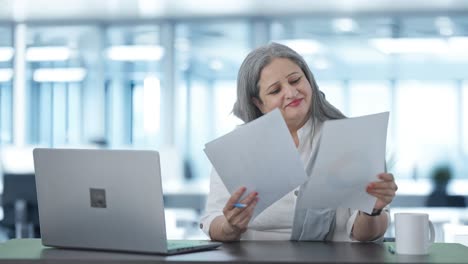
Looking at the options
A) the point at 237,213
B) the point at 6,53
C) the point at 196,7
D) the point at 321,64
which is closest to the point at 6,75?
the point at 6,53

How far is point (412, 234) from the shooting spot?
6.93 ft

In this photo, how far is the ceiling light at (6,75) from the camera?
10.2 meters

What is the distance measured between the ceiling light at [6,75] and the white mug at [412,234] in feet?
28.8

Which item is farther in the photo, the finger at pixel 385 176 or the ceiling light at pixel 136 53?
the ceiling light at pixel 136 53

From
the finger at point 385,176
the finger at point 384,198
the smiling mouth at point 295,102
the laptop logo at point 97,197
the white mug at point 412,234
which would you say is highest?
the smiling mouth at point 295,102

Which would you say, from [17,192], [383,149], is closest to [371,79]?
[17,192]

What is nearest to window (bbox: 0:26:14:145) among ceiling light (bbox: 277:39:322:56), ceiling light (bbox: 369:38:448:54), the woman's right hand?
ceiling light (bbox: 277:39:322:56)

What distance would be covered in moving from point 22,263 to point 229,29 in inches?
317

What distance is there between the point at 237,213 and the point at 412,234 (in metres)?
0.54

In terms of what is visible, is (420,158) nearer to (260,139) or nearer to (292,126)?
(292,126)

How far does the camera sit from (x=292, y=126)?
285cm

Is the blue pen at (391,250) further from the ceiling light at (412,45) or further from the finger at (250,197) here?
the ceiling light at (412,45)

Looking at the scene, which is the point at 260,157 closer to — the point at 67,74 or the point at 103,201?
the point at 103,201

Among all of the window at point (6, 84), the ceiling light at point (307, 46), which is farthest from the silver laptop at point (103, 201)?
the window at point (6, 84)
